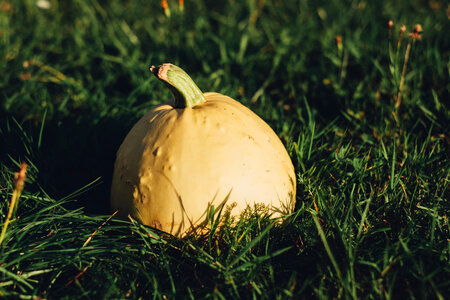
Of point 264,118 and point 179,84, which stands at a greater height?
point 179,84

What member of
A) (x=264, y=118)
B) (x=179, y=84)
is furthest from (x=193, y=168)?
(x=264, y=118)

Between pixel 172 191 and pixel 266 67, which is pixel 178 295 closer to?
pixel 172 191

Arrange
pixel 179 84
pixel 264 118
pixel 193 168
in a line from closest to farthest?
pixel 193 168 < pixel 179 84 < pixel 264 118

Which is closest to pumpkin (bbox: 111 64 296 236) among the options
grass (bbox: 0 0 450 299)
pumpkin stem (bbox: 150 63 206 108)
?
pumpkin stem (bbox: 150 63 206 108)

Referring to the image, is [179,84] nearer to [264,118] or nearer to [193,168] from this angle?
[193,168]

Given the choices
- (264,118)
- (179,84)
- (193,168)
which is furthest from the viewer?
(264,118)

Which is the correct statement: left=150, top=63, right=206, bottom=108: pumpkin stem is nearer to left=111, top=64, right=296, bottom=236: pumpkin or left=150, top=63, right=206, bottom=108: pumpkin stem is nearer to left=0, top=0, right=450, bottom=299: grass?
left=111, top=64, right=296, bottom=236: pumpkin

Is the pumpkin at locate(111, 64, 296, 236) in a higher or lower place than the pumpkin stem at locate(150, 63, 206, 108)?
lower

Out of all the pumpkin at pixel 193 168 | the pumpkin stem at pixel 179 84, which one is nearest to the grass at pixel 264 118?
the pumpkin at pixel 193 168
